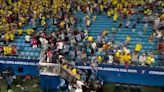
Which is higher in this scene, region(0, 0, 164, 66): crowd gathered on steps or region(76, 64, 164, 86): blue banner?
region(0, 0, 164, 66): crowd gathered on steps

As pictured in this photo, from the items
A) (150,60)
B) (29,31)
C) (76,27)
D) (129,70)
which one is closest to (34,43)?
(29,31)

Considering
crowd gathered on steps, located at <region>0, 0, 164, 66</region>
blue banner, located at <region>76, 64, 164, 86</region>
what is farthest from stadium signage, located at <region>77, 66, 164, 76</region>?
crowd gathered on steps, located at <region>0, 0, 164, 66</region>

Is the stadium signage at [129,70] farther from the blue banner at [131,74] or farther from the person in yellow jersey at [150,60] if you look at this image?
the person in yellow jersey at [150,60]

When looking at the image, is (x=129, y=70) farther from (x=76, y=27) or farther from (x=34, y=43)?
(x=34, y=43)

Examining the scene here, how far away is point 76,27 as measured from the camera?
24500 mm

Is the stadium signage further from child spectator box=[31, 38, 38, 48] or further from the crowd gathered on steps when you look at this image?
child spectator box=[31, 38, 38, 48]

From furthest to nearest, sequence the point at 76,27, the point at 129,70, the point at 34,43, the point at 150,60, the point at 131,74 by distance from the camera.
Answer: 1. the point at 76,27
2. the point at 34,43
3. the point at 131,74
4. the point at 129,70
5. the point at 150,60

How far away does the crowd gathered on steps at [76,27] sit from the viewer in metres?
20.8

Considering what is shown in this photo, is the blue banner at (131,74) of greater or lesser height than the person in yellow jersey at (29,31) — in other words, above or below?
below

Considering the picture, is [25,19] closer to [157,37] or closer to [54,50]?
[54,50]

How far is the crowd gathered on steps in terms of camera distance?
68.2 ft

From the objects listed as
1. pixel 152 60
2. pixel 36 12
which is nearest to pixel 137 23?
pixel 152 60

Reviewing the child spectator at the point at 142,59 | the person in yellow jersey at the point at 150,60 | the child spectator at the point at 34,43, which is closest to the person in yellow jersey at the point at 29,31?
the child spectator at the point at 34,43

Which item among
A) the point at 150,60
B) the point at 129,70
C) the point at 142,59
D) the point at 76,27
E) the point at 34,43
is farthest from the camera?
the point at 76,27
